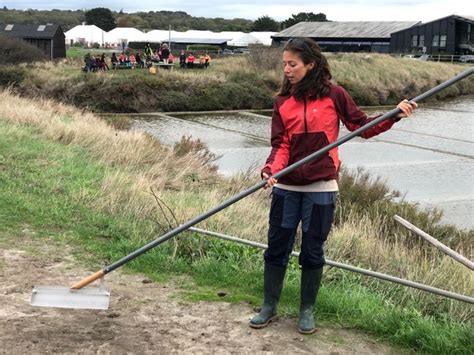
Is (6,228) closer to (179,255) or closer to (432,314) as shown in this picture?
(179,255)

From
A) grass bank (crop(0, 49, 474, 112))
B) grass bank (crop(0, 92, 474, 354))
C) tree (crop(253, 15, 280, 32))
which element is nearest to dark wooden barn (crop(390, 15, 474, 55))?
grass bank (crop(0, 49, 474, 112))

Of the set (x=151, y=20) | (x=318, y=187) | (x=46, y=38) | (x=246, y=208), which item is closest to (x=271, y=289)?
(x=318, y=187)

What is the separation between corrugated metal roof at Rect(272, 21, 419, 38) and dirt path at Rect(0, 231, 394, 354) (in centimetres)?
6537

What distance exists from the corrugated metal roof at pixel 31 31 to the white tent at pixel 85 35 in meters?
21.8

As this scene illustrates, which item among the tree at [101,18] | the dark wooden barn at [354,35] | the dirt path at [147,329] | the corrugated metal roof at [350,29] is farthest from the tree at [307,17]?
the dirt path at [147,329]

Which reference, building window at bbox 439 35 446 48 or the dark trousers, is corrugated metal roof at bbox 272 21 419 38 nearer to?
building window at bbox 439 35 446 48

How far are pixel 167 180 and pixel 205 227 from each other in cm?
372

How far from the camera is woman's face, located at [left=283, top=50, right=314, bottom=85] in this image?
372 cm

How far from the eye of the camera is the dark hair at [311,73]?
3.68m

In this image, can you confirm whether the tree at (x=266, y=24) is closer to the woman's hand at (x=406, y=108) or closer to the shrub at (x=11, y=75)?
the shrub at (x=11, y=75)

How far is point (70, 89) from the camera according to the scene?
3028 cm

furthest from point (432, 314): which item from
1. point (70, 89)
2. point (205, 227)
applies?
point (70, 89)

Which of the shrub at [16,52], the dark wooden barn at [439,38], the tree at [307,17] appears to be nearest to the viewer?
the shrub at [16,52]

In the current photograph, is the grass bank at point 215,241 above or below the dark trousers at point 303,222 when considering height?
below
